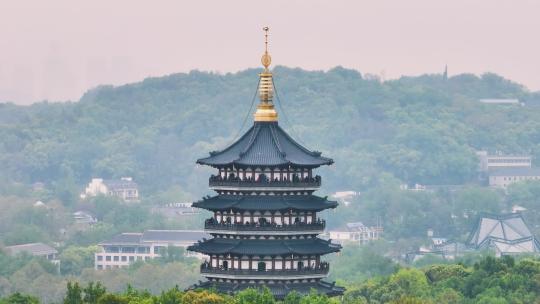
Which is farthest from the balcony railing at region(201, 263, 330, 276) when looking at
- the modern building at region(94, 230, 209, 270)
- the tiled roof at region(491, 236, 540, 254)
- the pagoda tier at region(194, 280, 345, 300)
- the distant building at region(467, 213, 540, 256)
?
the tiled roof at region(491, 236, 540, 254)

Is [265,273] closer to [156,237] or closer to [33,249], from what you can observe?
[33,249]

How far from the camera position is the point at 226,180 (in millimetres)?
83125

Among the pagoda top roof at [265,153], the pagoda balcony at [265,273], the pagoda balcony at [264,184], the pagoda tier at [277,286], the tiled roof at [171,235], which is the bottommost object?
the pagoda tier at [277,286]

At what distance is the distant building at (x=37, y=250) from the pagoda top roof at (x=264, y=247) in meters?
84.5

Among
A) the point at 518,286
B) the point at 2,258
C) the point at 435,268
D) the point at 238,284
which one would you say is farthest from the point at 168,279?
the point at 238,284

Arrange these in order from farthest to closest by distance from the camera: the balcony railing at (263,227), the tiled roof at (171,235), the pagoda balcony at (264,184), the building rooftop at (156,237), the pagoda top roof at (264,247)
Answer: the building rooftop at (156,237)
the tiled roof at (171,235)
the pagoda balcony at (264,184)
the balcony railing at (263,227)
the pagoda top roof at (264,247)

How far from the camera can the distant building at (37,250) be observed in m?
170

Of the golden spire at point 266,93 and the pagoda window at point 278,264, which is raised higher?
the golden spire at point 266,93

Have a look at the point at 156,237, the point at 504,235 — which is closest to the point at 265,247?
the point at 156,237

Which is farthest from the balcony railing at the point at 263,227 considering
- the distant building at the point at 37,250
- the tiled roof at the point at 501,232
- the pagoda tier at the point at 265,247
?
the tiled roof at the point at 501,232

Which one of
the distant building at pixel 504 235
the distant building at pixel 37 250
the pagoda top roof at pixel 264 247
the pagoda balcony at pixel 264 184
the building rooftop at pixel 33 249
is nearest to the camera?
the pagoda top roof at pixel 264 247

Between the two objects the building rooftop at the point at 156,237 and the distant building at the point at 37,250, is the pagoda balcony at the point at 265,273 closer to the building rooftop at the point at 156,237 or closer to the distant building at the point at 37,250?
the distant building at the point at 37,250

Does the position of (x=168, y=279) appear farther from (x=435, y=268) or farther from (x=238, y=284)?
(x=238, y=284)

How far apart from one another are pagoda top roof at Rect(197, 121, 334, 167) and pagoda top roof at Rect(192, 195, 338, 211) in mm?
959
